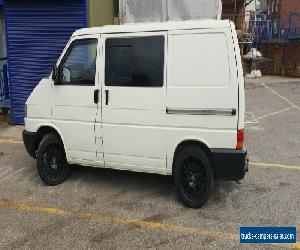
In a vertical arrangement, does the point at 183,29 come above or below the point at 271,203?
above

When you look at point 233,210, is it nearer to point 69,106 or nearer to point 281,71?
point 69,106

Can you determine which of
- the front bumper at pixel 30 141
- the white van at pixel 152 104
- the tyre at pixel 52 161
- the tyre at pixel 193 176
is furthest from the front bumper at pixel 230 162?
the front bumper at pixel 30 141

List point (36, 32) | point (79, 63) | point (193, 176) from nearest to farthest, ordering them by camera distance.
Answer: point (193, 176) < point (79, 63) < point (36, 32)

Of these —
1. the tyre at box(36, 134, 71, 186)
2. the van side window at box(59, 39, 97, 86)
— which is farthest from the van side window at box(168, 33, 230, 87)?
the tyre at box(36, 134, 71, 186)

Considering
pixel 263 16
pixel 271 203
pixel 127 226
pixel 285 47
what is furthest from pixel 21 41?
pixel 263 16

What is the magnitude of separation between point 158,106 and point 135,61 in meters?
0.74

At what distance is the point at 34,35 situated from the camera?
9.57 m

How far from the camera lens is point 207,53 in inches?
191

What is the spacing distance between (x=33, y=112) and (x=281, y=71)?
1700 cm

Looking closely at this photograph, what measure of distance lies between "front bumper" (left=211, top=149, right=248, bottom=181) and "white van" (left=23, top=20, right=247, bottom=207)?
0.01 m

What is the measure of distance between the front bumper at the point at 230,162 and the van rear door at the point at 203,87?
0.09 metres

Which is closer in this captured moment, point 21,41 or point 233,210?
point 233,210

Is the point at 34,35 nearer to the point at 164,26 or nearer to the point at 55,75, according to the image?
the point at 55,75

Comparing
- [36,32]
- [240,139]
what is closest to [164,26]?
[240,139]
